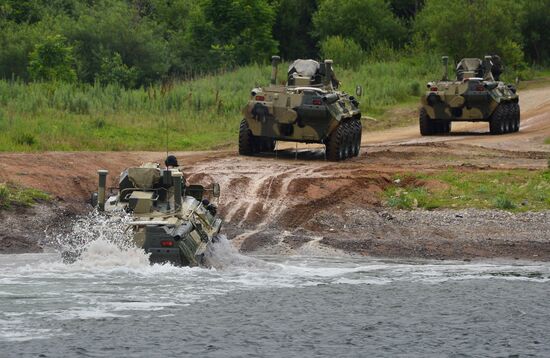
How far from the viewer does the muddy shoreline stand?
86.7 ft

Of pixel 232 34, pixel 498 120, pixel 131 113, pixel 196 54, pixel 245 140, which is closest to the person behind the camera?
pixel 245 140

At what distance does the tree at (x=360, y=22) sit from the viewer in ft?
214

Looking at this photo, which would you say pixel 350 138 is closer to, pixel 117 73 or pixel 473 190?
pixel 473 190

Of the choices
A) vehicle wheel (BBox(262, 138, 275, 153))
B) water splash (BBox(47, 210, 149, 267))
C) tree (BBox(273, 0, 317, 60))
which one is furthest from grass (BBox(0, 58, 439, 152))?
tree (BBox(273, 0, 317, 60))

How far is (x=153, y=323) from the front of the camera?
19297mm

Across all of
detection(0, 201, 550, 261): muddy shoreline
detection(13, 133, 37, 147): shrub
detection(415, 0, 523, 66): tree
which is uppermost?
detection(415, 0, 523, 66): tree

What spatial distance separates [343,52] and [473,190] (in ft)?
99.3

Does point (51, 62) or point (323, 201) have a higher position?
point (51, 62)

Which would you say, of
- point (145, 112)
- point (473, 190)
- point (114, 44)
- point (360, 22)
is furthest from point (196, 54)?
point (473, 190)

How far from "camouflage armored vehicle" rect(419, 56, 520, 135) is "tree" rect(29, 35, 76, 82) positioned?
14259 mm

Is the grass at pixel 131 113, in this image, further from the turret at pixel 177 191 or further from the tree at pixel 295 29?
the tree at pixel 295 29

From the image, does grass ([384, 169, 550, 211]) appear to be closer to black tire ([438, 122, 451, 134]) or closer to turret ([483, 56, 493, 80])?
black tire ([438, 122, 451, 134])

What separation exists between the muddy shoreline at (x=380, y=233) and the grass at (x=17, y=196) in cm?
22

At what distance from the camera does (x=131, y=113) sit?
133 ft
